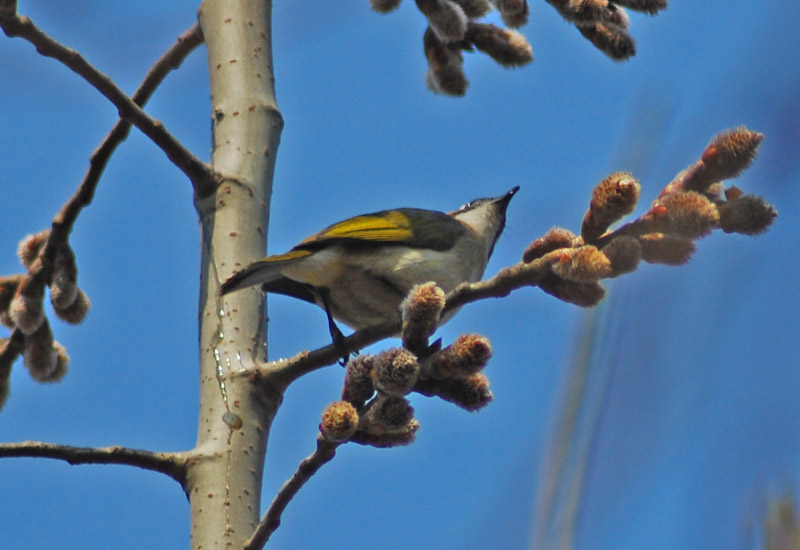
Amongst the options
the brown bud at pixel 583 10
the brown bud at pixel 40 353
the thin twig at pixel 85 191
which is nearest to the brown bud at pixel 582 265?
the brown bud at pixel 583 10

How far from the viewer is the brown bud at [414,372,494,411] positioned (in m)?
2.40

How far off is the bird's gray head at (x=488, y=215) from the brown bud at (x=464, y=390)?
128 inches

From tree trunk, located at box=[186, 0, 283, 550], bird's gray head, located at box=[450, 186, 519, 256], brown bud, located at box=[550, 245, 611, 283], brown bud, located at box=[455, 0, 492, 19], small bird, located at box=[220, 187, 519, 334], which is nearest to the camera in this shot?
brown bud, located at box=[550, 245, 611, 283]

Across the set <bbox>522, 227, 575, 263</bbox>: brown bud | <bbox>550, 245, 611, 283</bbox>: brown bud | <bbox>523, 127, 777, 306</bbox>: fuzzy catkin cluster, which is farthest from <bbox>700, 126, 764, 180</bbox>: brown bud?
<bbox>522, 227, 575, 263</bbox>: brown bud

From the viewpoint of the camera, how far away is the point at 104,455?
2.83 metres

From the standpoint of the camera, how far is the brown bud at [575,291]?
2.32 metres

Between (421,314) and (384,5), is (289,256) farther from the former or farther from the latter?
(421,314)

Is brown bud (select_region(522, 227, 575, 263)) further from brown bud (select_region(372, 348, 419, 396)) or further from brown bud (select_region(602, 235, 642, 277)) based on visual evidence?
brown bud (select_region(372, 348, 419, 396))

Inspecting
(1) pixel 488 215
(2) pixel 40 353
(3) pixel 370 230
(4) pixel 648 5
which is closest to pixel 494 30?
(4) pixel 648 5

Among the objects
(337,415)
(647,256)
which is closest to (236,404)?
(337,415)

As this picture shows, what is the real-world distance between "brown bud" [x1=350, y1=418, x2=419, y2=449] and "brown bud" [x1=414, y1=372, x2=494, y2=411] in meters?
0.10

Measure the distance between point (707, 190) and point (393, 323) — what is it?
3.82 feet

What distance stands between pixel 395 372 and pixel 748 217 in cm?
88

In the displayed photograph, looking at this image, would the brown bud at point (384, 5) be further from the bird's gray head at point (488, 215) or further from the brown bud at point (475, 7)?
the bird's gray head at point (488, 215)
